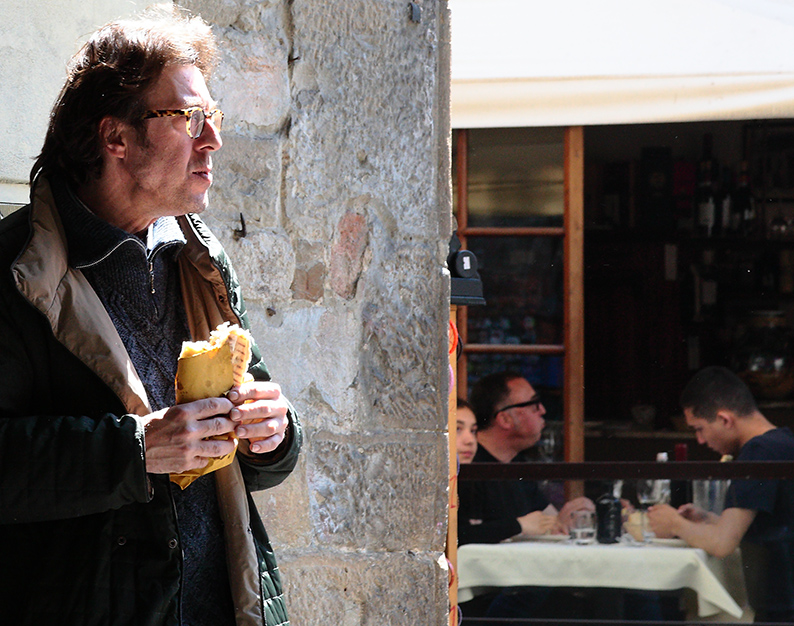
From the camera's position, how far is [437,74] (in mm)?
2162

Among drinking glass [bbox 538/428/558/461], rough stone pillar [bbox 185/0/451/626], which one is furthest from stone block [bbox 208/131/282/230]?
drinking glass [bbox 538/428/558/461]

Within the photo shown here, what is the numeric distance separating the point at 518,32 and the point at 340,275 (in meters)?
1.40

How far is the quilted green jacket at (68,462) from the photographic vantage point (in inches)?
43.8

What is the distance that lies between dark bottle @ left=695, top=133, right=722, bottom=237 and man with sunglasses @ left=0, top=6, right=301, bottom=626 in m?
3.26

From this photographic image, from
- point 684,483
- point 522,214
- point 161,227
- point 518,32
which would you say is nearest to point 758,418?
point 684,483

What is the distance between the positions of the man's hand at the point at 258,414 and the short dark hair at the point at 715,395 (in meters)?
2.90

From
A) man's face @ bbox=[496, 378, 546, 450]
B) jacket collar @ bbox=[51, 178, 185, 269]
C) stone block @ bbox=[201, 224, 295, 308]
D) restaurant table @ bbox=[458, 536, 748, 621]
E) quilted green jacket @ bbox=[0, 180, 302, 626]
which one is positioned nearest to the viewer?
quilted green jacket @ bbox=[0, 180, 302, 626]

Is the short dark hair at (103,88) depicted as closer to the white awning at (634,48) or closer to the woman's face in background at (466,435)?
the white awning at (634,48)

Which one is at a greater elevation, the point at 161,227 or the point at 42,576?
the point at 161,227

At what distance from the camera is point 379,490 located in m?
2.09

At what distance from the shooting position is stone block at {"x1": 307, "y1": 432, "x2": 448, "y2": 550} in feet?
6.80

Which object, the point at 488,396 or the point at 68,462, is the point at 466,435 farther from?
the point at 68,462

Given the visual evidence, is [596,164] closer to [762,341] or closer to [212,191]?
[762,341]

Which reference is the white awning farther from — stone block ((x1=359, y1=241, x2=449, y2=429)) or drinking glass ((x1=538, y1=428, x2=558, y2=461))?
drinking glass ((x1=538, y1=428, x2=558, y2=461))
